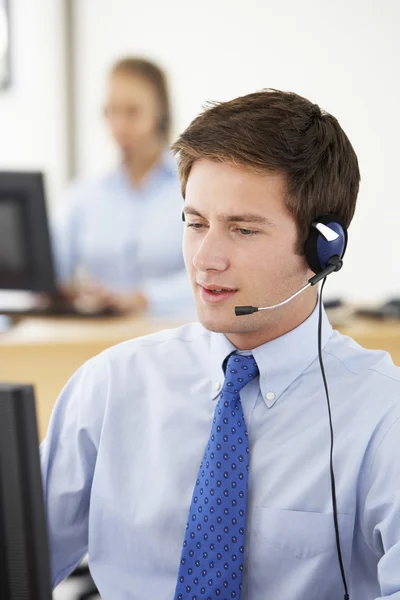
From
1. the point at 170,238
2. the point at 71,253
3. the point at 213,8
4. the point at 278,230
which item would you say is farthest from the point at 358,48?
the point at 278,230

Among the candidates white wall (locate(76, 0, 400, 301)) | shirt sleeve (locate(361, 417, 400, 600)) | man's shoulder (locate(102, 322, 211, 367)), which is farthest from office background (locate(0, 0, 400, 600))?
shirt sleeve (locate(361, 417, 400, 600))

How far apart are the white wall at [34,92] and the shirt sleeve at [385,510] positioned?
3.85 metres

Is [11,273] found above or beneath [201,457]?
beneath

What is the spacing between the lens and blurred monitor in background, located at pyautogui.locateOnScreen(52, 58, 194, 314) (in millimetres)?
2893

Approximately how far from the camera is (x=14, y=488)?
772 millimetres

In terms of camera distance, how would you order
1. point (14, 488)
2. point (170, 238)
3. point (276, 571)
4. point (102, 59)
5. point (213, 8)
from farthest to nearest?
point (102, 59), point (213, 8), point (170, 238), point (276, 571), point (14, 488)

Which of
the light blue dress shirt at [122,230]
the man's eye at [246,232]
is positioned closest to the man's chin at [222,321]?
the man's eye at [246,232]

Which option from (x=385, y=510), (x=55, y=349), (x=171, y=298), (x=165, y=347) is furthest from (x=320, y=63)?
(x=385, y=510)

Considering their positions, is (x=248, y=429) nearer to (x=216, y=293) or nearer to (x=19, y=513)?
(x=216, y=293)

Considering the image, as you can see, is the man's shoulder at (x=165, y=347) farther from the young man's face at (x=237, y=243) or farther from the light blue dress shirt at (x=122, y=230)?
the light blue dress shirt at (x=122, y=230)

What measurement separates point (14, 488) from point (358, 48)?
130 inches

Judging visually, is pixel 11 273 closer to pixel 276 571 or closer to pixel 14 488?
pixel 276 571

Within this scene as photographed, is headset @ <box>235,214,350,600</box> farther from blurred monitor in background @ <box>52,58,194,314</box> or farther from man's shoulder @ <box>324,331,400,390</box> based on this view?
blurred monitor in background @ <box>52,58,194,314</box>

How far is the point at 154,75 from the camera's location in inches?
115
